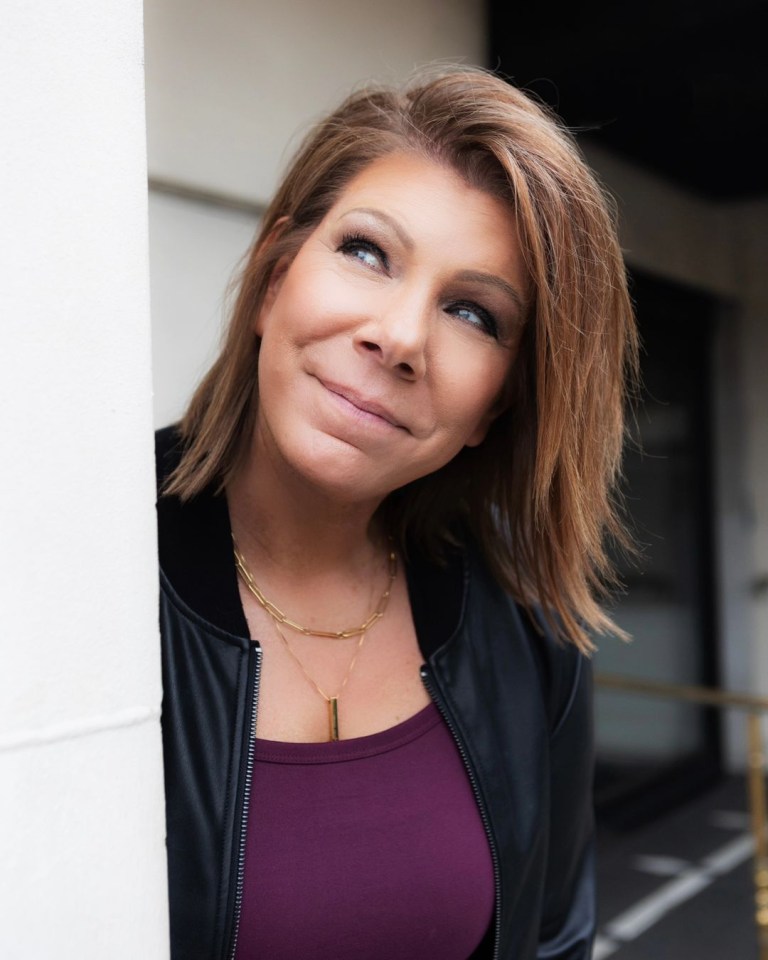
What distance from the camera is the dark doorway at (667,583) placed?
15.5 ft

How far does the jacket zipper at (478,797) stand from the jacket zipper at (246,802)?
293mm

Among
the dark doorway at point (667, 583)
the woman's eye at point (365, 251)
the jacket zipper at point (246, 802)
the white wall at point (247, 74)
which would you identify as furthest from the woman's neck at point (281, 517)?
the dark doorway at point (667, 583)

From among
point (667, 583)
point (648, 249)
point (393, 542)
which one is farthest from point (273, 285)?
point (667, 583)

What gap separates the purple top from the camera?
1216mm

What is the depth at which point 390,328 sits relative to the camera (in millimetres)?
1212

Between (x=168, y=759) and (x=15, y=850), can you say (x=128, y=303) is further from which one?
(x=168, y=759)

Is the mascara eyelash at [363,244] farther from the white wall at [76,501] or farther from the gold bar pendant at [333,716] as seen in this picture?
the gold bar pendant at [333,716]

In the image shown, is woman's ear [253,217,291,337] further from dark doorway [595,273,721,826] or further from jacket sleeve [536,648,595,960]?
dark doorway [595,273,721,826]

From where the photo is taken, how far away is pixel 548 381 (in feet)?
4.61

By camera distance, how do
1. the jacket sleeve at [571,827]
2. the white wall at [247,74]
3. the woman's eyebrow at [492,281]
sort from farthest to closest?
1. the white wall at [247,74]
2. the jacket sleeve at [571,827]
3. the woman's eyebrow at [492,281]

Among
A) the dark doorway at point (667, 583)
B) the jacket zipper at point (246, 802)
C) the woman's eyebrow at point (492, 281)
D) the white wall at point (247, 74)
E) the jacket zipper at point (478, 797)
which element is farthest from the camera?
the dark doorway at point (667, 583)

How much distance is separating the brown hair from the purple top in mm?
334

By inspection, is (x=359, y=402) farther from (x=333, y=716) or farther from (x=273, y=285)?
(x=333, y=716)

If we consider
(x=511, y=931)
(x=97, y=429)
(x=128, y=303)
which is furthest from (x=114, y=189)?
(x=511, y=931)
